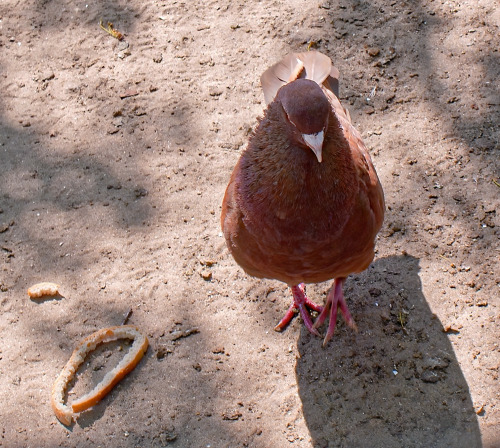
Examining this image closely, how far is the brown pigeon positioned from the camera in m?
2.81

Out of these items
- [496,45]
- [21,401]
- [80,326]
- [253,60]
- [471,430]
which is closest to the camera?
[471,430]

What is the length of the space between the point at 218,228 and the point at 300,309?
893 mm

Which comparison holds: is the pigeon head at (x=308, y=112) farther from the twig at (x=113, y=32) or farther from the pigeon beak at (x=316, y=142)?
the twig at (x=113, y=32)

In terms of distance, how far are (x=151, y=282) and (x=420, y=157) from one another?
218 centimetres

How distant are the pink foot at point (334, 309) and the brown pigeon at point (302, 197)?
1.33 feet

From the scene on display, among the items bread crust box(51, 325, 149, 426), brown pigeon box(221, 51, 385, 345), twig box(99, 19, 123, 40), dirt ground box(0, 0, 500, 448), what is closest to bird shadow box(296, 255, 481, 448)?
dirt ground box(0, 0, 500, 448)

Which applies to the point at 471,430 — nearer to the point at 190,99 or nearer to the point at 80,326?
the point at 80,326

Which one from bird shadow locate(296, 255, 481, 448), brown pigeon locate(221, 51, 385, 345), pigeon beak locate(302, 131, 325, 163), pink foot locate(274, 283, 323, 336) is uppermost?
pigeon beak locate(302, 131, 325, 163)

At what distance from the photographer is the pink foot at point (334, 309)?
385 centimetres

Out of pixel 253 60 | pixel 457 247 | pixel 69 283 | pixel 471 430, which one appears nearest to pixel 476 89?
pixel 457 247

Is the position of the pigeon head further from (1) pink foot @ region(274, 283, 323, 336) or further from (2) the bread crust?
(2) the bread crust

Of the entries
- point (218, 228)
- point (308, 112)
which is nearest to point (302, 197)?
point (308, 112)

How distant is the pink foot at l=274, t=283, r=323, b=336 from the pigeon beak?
4.58 ft

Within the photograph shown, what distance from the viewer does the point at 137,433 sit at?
3.57 metres
